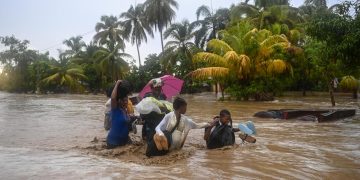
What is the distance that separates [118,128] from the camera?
22.6 ft

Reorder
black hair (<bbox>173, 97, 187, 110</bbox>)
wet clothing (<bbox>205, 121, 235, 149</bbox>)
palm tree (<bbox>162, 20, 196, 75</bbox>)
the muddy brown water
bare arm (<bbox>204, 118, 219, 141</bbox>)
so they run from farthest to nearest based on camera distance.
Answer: palm tree (<bbox>162, 20, 196, 75</bbox>)
wet clothing (<bbox>205, 121, 235, 149</bbox>)
bare arm (<bbox>204, 118, 219, 141</bbox>)
black hair (<bbox>173, 97, 187, 110</bbox>)
the muddy brown water

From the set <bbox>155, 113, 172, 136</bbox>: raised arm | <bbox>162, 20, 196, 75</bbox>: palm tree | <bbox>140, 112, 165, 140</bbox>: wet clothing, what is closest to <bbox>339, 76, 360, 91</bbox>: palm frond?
<bbox>162, 20, 196, 75</bbox>: palm tree

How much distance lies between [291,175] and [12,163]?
4.20m

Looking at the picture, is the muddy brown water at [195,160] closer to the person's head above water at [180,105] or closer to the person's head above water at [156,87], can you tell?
the person's head above water at [180,105]

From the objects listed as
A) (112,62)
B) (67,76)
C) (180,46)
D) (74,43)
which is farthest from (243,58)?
(74,43)

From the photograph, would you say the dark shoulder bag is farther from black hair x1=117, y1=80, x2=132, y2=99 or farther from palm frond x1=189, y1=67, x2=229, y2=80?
palm frond x1=189, y1=67, x2=229, y2=80

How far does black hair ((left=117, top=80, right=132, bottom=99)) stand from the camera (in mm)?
6469

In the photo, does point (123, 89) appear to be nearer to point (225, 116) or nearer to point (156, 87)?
point (156, 87)

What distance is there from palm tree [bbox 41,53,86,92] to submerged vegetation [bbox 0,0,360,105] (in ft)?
0.37

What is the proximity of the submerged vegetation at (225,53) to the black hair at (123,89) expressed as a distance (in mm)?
5252

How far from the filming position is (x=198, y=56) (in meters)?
25.0

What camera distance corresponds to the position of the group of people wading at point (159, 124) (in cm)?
635

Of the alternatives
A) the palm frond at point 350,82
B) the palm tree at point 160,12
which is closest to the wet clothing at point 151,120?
the palm frond at point 350,82

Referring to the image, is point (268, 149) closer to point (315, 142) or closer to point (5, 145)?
point (315, 142)
